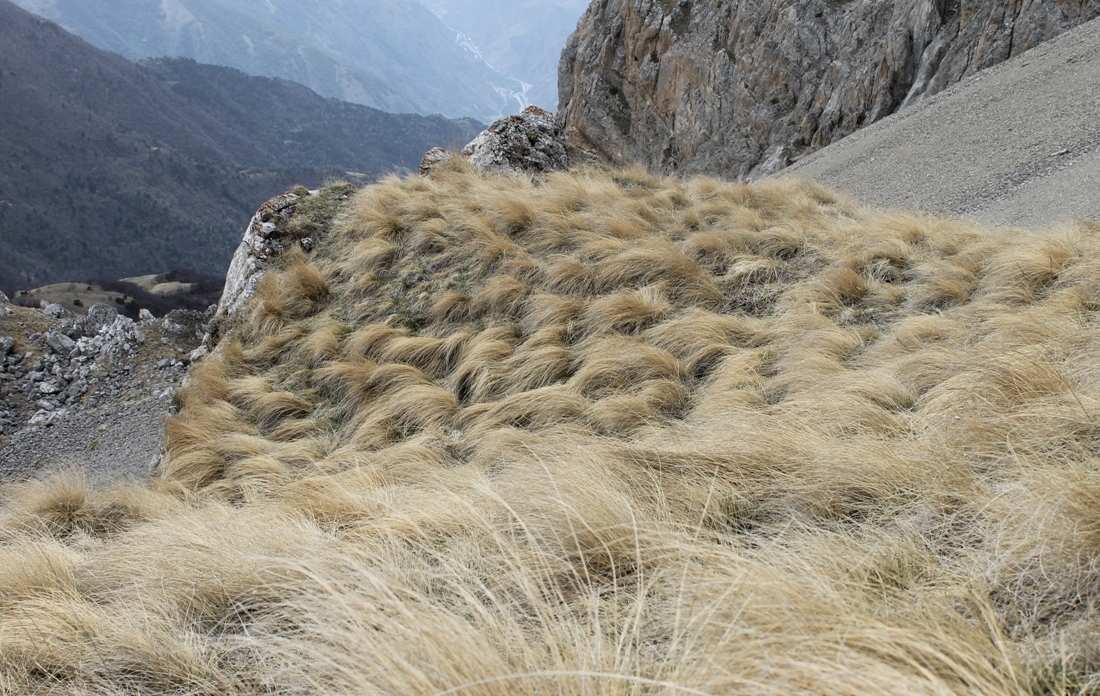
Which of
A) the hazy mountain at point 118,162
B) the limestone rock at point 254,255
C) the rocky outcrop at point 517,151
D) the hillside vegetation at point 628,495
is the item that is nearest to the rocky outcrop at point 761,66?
the rocky outcrop at point 517,151

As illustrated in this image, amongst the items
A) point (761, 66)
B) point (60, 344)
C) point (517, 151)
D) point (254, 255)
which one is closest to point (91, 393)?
point (60, 344)

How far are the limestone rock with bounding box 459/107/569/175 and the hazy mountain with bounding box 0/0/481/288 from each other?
87.1 meters

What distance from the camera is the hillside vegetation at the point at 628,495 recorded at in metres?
1.37

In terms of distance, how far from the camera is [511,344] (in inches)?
194

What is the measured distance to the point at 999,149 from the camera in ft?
40.3

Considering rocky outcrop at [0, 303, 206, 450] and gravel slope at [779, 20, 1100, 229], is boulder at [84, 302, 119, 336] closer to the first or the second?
rocky outcrop at [0, 303, 206, 450]

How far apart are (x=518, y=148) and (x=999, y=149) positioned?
960 centimetres

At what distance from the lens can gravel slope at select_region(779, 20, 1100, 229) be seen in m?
9.60

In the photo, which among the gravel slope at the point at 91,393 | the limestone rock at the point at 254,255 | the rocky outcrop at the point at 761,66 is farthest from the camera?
the rocky outcrop at the point at 761,66

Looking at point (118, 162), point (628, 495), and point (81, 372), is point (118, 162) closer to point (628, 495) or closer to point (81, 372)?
point (81, 372)

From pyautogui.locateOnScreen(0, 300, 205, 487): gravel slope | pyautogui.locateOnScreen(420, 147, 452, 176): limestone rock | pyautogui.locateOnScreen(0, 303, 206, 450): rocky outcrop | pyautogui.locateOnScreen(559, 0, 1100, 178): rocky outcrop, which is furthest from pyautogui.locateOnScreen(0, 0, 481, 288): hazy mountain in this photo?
pyautogui.locateOnScreen(420, 147, 452, 176): limestone rock

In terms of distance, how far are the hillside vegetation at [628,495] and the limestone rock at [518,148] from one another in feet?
13.4

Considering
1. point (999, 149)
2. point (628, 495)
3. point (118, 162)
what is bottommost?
point (118, 162)

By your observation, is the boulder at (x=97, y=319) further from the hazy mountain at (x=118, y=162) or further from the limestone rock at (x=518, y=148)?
the hazy mountain at (x=118, y=162)
